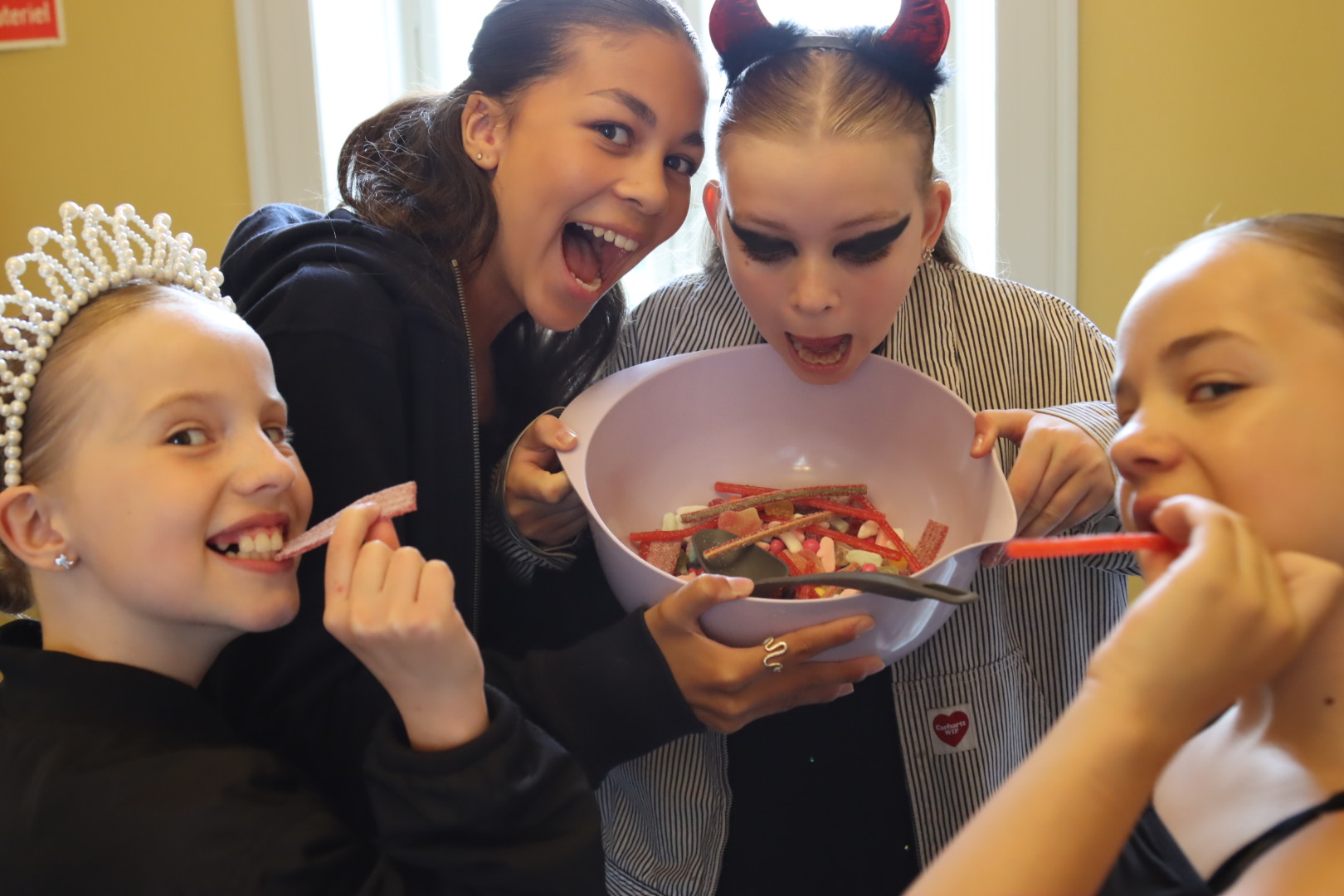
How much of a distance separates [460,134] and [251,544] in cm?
57

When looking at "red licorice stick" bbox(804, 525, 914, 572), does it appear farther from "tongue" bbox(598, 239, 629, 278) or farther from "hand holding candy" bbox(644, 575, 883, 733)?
"tongue" bbox(598, 239, 629, 278)

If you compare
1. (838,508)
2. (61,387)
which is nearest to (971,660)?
(838,508)

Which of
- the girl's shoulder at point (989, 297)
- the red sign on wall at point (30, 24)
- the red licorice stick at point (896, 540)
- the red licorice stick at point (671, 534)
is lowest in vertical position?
the red licorice stick at point (896, 540)

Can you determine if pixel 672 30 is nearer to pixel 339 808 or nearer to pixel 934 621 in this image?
pixel 934 621

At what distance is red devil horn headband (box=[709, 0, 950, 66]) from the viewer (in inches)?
38.6

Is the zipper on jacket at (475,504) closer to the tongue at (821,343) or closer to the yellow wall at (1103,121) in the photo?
the tongue at (821,343)

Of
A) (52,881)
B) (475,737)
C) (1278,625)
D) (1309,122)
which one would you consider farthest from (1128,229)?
(52,881)

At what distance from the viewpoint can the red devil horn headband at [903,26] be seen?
0.98m

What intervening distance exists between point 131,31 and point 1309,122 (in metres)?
2.16

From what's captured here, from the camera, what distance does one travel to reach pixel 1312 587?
0.56 metres

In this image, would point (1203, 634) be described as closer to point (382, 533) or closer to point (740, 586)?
point (740, 586)

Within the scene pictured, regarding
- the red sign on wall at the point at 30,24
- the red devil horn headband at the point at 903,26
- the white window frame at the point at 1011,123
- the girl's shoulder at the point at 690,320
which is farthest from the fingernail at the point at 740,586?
the red sign on wall at the point at 30,24

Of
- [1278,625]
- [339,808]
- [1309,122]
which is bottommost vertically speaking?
[339,808]

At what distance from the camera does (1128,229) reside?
73.0 inches
